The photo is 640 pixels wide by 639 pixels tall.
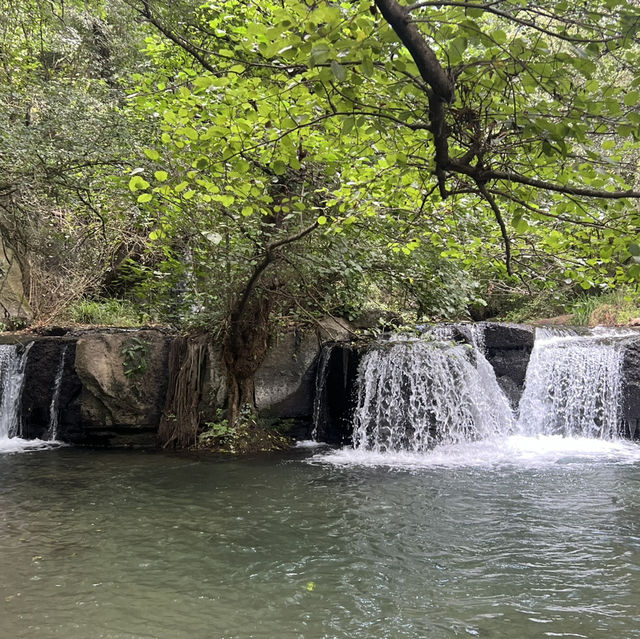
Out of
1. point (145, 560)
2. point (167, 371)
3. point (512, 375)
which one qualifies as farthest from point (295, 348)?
point (145, 560)

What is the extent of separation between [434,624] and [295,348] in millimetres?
6722

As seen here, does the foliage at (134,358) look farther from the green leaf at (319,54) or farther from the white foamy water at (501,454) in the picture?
Answer: the green leaf at (319,54)

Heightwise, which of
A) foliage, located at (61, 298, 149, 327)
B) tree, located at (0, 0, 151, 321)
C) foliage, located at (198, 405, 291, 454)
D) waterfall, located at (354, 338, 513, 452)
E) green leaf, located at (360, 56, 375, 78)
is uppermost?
tree, located at (0, 0, 151, 321)

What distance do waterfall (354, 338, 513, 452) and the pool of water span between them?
5.47ft

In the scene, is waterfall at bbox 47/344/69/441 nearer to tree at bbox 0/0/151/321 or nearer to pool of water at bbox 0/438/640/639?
tree at bbox 0/0/151/321

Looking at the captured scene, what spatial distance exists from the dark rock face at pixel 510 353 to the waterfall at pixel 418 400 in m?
0.83

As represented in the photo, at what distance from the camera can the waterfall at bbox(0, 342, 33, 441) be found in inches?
397

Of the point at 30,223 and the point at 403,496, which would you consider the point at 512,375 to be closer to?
the point at 403,496

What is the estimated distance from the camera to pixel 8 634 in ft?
10.4

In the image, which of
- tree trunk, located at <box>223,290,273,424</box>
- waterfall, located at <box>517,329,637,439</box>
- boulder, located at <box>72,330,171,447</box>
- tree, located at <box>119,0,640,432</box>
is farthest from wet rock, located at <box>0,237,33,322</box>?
waterfall, located at <box>517,329,637,439</box>

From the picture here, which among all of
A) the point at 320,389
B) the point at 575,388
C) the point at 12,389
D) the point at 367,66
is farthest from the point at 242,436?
the point at 367,66

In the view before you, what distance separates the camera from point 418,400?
9250 mm

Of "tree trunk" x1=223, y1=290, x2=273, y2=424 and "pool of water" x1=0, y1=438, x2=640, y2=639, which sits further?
"tree trunk" x1=223, y1=290, x2=273, y2=424

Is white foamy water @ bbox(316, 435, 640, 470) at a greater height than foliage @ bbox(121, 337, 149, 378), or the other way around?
foliage @ bbox(121, 337, 149, 378)
